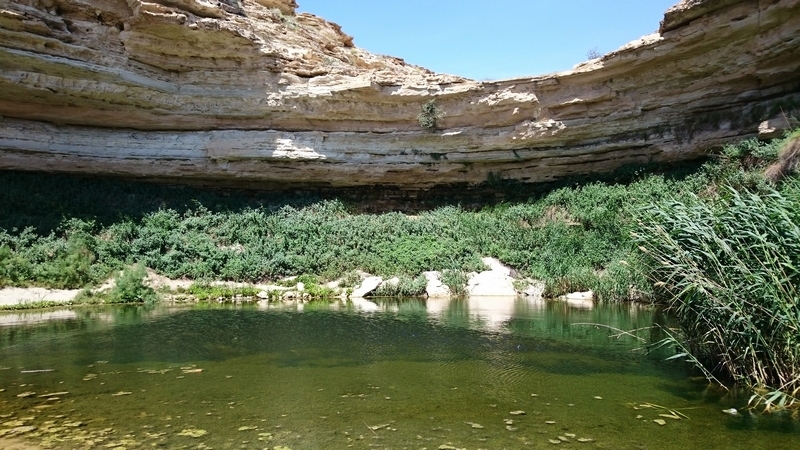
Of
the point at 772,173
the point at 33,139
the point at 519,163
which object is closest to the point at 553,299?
the point at 772,173

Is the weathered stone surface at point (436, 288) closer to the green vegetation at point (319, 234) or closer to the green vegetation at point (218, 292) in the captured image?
the green vegetation at point (319, 234)

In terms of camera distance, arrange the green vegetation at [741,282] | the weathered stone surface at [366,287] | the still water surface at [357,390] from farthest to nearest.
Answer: the weathered stone surface at [366,287]
the green vegetation at [741,282]
the still water surface at [357,390]

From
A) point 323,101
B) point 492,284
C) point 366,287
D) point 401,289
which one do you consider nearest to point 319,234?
point 366,287

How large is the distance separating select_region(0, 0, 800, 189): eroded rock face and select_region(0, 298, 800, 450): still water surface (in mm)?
11894

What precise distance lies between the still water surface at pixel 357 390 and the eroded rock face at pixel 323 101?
1189 centimetres

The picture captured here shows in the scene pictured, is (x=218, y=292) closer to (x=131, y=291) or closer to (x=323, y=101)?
(x=131, y=291)

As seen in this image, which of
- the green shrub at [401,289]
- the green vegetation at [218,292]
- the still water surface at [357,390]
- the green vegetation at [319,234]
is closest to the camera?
the still water surface at [357,390]

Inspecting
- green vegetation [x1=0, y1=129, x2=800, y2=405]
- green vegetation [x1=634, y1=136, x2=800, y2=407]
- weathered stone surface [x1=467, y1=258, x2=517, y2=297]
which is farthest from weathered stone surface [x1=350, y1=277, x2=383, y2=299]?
green vegetation [x1=634, y1=136, x2=800, y2=407]

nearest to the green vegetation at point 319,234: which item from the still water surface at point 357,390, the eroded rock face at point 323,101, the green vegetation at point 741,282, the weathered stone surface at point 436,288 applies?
the weathered stone surface at point 436,288

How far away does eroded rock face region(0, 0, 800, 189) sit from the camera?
18016 mm

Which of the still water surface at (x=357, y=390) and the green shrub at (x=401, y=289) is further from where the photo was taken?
the green shrub at (x=401, y=289)

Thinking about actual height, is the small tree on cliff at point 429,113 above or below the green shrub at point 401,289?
above

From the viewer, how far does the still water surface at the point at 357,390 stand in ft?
15.7

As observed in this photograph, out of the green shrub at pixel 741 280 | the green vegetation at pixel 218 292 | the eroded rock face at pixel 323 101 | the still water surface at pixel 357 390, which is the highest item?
the eroded rock face at pixel 323 101
